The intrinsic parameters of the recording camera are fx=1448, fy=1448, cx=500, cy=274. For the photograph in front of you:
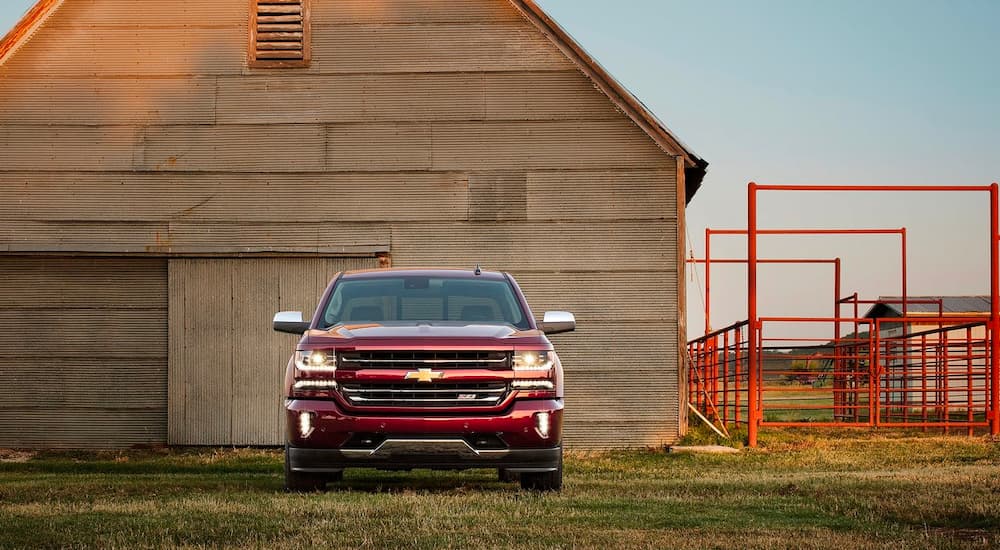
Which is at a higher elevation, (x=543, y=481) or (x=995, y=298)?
(x=995, y=298)

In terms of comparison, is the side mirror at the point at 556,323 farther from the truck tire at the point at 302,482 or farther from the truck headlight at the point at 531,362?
the truck tire at the point at 302,482

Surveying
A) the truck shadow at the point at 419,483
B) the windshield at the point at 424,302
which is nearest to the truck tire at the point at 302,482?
the truck shadow at the point at 419,483

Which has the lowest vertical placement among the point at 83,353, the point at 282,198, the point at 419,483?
the point at 419,483

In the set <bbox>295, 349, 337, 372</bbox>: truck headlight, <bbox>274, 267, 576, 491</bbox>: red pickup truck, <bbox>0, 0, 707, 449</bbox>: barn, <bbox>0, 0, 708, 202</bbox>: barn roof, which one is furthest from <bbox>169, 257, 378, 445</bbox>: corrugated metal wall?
<bbox>295, 349, 337, 372</bbox>: truck headlight

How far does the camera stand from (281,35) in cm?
2066

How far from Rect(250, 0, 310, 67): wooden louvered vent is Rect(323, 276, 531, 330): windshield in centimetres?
Result: 870

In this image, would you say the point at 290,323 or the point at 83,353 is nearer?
the point at 290,323

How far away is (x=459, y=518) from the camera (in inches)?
367

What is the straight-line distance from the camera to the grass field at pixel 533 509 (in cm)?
841

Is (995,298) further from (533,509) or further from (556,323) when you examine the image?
(533,509)

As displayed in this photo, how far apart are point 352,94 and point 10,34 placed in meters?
4.95

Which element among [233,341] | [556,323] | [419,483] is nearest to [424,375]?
[556,323]

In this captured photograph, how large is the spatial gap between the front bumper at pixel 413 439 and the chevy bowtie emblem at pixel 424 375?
0.94 ft

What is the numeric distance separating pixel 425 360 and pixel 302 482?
1525 millimetres
